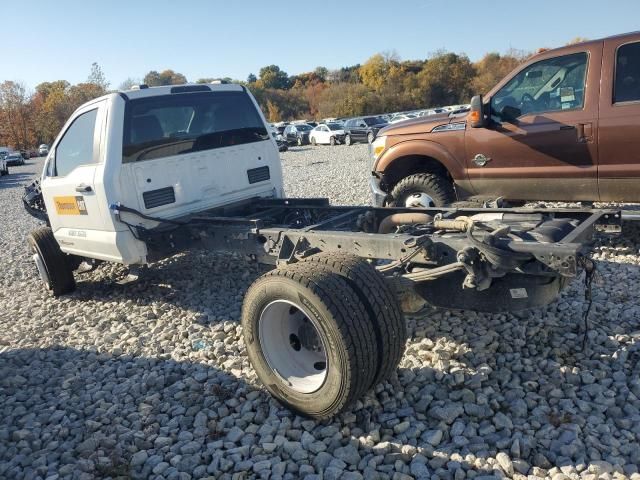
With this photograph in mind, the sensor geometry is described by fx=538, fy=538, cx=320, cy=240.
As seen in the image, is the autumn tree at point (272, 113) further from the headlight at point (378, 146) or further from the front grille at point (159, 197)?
the front grille at point (159, 197)

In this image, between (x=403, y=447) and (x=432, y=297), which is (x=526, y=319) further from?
(x=403, y=447)

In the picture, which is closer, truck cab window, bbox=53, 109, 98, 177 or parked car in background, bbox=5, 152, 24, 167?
truck cab window, bbox=53, 109, 98, 177

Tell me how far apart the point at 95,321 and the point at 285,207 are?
2252mm

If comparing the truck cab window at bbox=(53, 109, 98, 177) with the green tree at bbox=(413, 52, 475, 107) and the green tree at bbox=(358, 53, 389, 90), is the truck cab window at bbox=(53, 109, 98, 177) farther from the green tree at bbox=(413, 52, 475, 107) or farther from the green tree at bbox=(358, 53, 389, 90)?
the green tree at bbox=(358, 53, 389, 90)

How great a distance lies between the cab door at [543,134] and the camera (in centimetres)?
553

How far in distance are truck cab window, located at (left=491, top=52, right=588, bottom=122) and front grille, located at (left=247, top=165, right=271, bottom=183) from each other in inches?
104

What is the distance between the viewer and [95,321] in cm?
547

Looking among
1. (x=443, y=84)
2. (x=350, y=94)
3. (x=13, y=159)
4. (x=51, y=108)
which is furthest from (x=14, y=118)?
(x=443, y=84)

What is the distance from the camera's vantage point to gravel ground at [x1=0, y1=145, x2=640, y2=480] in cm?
287

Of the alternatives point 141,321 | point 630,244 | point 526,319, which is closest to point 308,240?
point 526,319

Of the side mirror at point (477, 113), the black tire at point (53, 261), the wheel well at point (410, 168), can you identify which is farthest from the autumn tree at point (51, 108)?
the side mirror at point (477, 113)

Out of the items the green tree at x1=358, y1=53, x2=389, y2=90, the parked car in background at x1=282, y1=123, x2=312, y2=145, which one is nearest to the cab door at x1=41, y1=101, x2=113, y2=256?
the parked car in background at x1=282, y1=123, x2=312, y2=145

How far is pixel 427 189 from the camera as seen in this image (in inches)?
255

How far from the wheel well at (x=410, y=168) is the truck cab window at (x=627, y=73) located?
2005 mm
